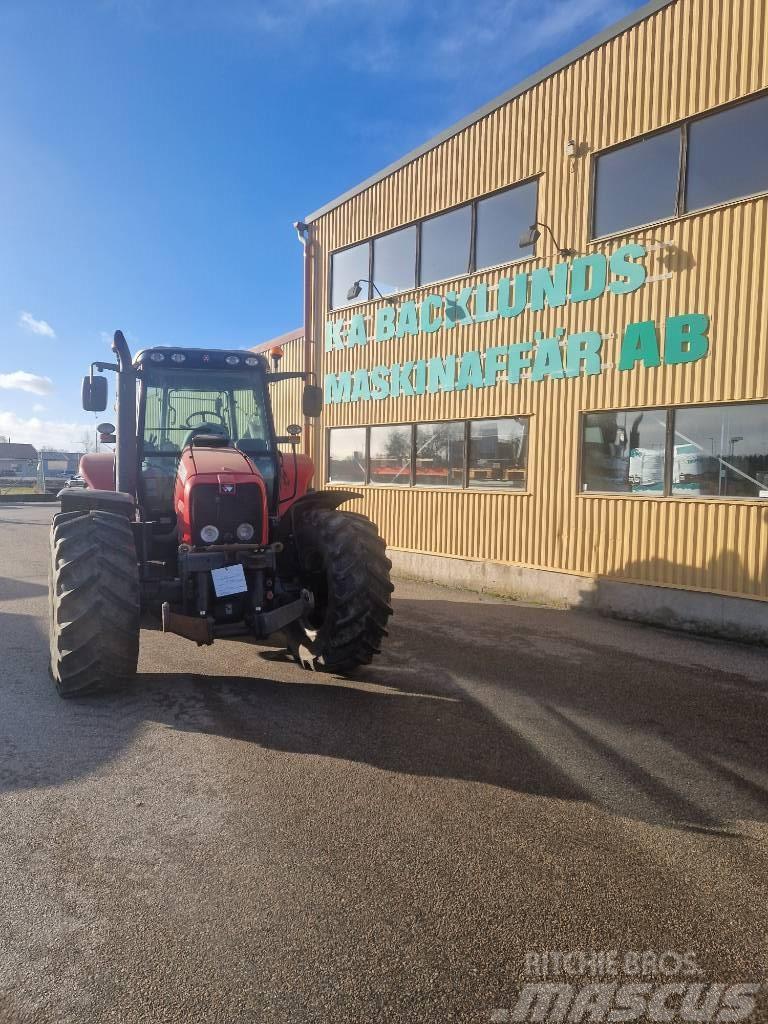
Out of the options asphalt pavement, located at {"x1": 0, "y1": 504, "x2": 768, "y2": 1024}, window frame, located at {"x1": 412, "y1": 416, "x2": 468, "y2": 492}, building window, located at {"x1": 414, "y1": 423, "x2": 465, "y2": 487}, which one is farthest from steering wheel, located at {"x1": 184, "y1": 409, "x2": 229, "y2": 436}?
building window, located at {"x1": 414, "y1": 423, "x2": 465, "y2": 487}

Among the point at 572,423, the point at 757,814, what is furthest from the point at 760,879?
the point at 572,423

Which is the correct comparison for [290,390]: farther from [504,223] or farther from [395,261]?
[504,223]

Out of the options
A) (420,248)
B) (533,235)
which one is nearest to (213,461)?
(533,235)

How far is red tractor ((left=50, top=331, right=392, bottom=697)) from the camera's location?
4.87 m

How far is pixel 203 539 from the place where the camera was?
5.26 metres

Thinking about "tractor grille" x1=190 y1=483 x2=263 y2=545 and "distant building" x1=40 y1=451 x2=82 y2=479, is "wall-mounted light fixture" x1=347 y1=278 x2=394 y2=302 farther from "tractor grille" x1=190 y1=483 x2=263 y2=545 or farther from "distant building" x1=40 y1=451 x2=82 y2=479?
"distant building" x1=40 y1=451 x2=82 y2=479

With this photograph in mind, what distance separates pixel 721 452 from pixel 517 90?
20.6 feet

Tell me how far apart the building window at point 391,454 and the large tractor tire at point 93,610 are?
751cm

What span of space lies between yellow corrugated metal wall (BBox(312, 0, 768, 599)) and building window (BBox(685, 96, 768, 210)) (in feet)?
0.59

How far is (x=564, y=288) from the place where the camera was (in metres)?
9.41

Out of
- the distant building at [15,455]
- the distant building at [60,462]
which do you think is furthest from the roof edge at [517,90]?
the distant building at [15,455]

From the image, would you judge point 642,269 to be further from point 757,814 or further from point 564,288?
point 757,814

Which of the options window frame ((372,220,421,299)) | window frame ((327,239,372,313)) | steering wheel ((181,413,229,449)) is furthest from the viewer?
window frame ((327,239,372,313))


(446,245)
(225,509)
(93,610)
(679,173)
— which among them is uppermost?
(446,245)
